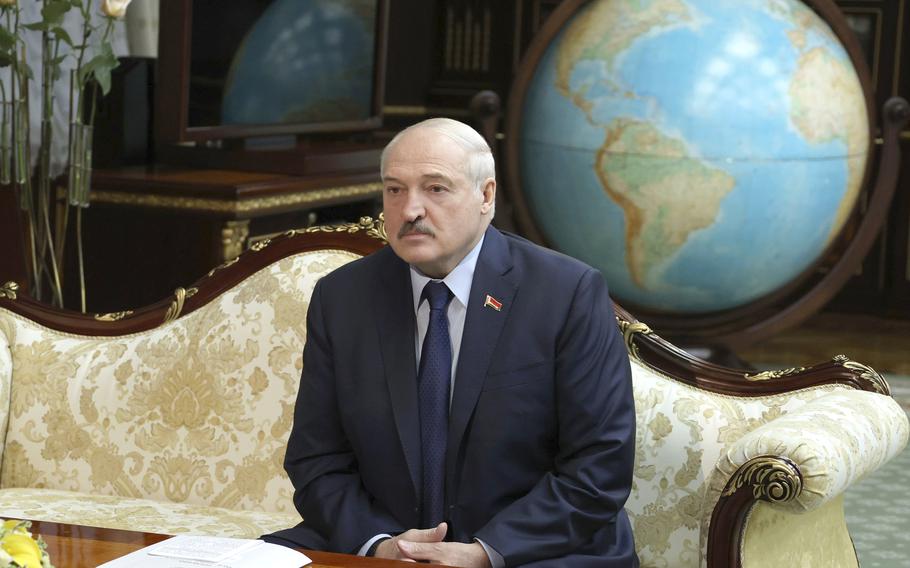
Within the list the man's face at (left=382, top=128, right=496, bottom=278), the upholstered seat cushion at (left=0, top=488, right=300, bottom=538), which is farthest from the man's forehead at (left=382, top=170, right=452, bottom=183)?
the upholstered seat cushion at (left=0, top=488, right=300, bottom=538)

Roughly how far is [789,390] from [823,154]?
92.7 inches

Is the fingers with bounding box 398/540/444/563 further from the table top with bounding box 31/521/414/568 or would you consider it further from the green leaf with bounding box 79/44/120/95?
the green leaf with bounding box 79/44/120/95

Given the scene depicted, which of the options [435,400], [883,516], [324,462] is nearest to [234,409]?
[324,462]

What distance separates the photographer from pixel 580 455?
239cm

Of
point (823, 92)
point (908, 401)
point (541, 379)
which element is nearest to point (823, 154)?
point (823, 92)

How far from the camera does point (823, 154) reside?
5.04 metres

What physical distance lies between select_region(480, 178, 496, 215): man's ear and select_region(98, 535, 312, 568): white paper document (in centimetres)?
70

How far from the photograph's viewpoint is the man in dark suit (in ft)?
7.78

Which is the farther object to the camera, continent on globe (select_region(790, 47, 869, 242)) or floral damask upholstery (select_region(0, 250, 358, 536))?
continent on globe (select_region(790, 47, 869, 242))

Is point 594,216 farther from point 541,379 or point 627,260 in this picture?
point 541,379

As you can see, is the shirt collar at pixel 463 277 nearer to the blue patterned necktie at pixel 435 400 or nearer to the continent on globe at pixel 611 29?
the blue patterned necktie at pixel 435 400

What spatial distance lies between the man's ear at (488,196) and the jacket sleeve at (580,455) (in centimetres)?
21

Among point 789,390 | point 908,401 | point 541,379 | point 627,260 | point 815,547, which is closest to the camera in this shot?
point 541,379

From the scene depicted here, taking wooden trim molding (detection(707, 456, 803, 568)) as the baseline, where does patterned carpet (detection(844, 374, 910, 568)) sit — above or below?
below
